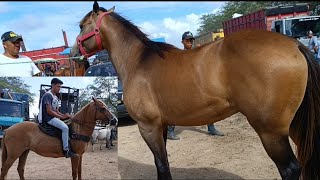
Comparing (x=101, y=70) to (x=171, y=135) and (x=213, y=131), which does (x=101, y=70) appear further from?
(x=213, y=131)

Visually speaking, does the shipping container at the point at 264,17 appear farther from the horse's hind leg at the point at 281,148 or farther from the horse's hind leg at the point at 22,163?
the horse's hind leg at the point at 281,148

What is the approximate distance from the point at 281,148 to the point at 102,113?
7.66 feet

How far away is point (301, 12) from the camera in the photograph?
515 inches

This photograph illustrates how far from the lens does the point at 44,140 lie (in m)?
4.61

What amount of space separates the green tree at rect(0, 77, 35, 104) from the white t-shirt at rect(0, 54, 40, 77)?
0.22 feet

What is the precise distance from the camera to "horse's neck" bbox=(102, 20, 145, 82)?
14.4 feet

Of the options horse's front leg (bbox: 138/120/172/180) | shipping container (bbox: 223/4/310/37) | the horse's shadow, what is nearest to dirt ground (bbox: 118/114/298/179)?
the horse's shadow

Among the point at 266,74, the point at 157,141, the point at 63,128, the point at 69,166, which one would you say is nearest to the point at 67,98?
the point at 63,128

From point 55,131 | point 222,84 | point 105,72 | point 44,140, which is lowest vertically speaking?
point 44,140

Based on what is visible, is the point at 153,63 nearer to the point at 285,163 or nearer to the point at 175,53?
the point at 175,53

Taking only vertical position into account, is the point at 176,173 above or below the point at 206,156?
below

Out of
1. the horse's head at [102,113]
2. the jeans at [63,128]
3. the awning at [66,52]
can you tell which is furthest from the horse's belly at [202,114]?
the awning at [66,52]

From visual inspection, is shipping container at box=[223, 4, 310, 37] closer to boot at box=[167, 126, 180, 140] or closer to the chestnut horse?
boot at box=[167, 126, 180, 140]

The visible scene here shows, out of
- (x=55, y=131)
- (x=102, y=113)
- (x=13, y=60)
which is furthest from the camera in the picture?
(x=102, y=113)
